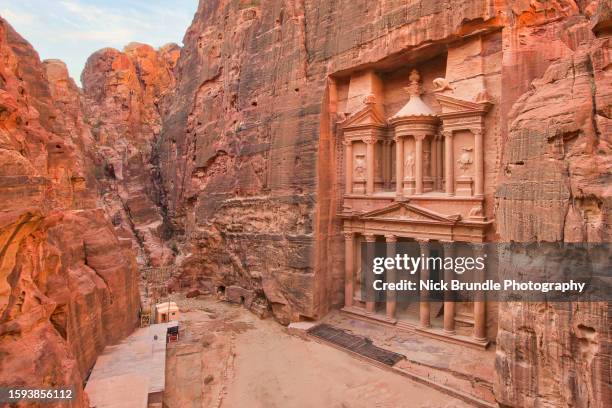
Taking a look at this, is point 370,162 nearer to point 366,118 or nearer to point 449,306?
point 366,118

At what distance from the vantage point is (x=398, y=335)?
1423cm

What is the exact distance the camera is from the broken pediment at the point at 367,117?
15820 mm

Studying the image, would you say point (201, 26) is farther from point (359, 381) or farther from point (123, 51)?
point (359, 381)

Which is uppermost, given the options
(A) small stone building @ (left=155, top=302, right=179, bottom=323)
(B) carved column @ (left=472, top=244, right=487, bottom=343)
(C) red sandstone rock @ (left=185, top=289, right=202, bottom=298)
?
(B) carved column @ (left=472, top=244, right=487, bottom=343)

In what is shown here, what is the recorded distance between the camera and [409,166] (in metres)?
15.2

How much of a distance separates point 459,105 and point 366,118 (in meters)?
3.98

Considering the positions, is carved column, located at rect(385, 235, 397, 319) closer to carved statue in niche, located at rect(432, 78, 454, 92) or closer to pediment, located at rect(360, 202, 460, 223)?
pediment, located at rect(360, 202, 460, 223)

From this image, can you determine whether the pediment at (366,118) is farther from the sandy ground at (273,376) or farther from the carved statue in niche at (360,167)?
the sandy ground at (273,376)

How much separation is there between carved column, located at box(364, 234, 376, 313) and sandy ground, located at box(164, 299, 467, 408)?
2897 millimetres

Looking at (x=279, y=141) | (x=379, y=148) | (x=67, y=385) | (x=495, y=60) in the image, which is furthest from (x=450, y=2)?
(x=67, y=385)

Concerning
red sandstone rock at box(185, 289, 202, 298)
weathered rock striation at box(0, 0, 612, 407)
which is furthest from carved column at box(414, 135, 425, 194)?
red sandstone rock at box(185, 289, 202, 298)

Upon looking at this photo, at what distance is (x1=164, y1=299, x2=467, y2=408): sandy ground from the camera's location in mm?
10805

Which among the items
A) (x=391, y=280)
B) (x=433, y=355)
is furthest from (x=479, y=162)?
(x=433, y=355)

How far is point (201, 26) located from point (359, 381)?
24602mm
